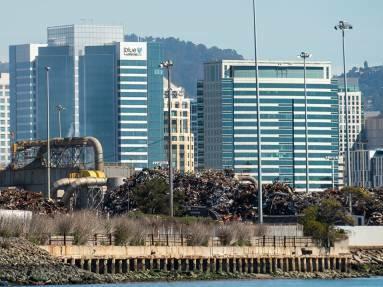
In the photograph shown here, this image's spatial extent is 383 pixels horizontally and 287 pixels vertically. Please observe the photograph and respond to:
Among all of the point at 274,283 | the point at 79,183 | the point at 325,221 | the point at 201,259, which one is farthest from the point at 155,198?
the point at 274,283

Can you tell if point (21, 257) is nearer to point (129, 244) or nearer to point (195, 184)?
point (129, 244)

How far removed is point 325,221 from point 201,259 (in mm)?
20486

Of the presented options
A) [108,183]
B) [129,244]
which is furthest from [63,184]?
[129,244]

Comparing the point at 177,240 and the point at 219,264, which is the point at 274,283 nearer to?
the point at 219,264

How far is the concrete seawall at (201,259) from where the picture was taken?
8469 cm

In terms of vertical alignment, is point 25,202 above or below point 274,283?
above

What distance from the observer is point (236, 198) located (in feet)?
430

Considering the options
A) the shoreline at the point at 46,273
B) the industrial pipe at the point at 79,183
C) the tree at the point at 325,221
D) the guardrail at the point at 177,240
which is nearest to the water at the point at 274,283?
the shoreline at the point at 46,273

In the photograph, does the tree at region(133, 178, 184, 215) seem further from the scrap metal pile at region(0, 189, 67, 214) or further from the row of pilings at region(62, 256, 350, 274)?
the row of pilings at region(62, 256, 350, 274)

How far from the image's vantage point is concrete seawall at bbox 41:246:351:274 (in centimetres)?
8469

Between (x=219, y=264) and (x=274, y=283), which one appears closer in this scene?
(x=274, y=283)

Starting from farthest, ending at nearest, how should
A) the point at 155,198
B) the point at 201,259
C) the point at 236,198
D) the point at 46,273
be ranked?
the point at 236,198
the point at 155,198
the point at 201,259
the point at 46,273

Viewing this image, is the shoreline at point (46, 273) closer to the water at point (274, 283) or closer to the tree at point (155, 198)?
the water at point (274, 283)

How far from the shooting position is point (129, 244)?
89.6m
